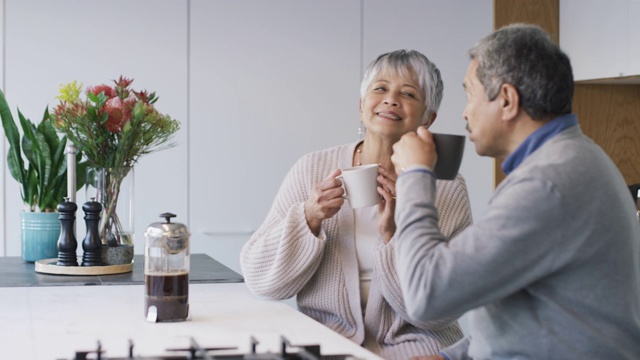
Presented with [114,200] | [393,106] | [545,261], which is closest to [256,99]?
[114,200]

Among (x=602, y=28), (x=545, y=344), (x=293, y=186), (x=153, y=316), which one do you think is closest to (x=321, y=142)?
(x=602, y=28)

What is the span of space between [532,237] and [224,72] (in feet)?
8.98

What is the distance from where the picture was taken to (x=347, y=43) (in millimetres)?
4074

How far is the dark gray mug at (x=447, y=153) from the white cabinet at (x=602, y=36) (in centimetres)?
232

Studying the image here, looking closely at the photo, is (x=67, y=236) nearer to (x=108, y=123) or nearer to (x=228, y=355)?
(x=108, y=123)

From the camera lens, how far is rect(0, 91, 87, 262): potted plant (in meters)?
2.54

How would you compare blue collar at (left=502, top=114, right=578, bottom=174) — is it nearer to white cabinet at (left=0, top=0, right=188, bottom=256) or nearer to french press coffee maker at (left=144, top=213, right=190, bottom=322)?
french press coffee maker at (left=144, top=213, right=190, bottom=322)

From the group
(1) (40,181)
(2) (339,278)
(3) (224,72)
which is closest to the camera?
(2) (339,278)

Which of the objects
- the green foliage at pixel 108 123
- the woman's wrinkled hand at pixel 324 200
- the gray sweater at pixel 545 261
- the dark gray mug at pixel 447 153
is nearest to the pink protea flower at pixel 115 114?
the green foliage at pixel 108 123

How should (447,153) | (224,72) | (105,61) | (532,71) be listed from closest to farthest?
1. (532,71)
2. (447,153)
3. (105,61)
4. (224,72)

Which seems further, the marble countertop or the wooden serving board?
the wooden serving board

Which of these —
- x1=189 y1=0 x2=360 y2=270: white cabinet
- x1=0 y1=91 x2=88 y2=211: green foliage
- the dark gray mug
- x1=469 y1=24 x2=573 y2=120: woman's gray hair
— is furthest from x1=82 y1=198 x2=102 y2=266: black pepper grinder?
x1=189 y1=0 x2=360 y2=270: white cabinet

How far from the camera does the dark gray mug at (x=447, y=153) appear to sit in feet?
5.51

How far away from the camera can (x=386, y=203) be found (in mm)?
2043
